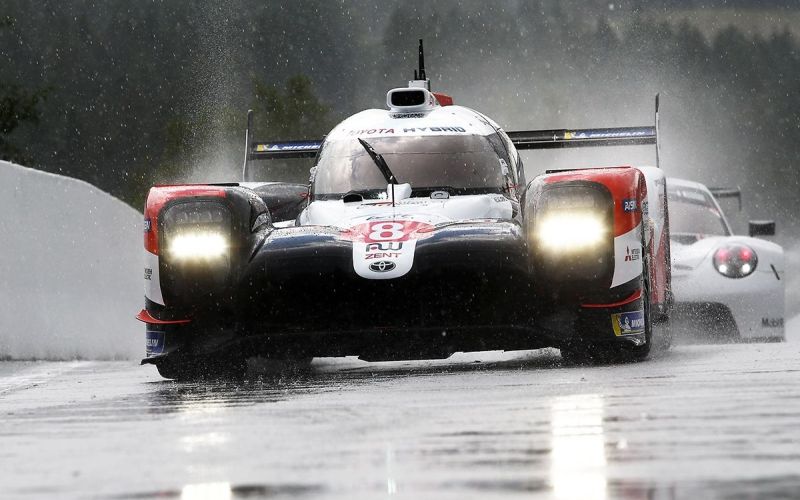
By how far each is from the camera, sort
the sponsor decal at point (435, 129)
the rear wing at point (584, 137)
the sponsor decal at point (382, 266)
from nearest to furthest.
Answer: the sponsor decal at point (382, 266) → the sponsor decal at point (435, 129) → the rear wing at point (584, 137)

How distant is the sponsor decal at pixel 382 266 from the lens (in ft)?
28.7

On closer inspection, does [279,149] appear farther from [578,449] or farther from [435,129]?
[578,449]

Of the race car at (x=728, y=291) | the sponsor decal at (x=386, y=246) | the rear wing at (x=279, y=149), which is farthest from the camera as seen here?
the rear wing at (x=279, y=149)

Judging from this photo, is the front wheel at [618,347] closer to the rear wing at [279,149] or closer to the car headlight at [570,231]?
the car headlight at [570,231]

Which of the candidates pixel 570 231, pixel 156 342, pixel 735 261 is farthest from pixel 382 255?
pixel 735 261

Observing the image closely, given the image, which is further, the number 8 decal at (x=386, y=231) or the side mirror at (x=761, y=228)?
the side mirror at (x=761, y=228)

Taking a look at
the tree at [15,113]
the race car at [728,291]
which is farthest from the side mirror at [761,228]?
the tree at [15,113]

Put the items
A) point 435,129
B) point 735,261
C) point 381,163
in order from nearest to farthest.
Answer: point 381,163
point 435,129
point 735,261

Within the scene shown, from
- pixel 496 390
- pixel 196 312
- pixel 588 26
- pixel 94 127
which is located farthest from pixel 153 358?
pixel 94 127

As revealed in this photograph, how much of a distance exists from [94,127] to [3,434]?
98.9m

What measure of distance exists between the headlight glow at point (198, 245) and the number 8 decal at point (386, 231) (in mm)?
791

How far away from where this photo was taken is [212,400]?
757 cm

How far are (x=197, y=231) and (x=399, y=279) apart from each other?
119cm

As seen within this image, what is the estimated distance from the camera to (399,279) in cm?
875
